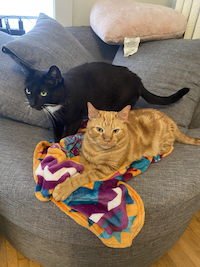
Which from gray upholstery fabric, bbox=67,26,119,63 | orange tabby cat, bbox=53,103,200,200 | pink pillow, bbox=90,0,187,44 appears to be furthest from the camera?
gray upholstery fabric, bbox=67,26,119,63

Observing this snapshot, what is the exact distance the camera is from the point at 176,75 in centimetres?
137

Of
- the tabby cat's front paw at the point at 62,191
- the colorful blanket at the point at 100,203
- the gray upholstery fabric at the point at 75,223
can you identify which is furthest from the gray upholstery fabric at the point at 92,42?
the tabby cat's front paw at the point at 62,191

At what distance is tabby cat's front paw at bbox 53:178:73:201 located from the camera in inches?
30.3

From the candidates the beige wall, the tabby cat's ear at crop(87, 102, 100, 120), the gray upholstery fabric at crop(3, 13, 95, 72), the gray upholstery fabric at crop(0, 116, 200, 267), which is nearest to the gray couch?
the gray upholstery fabric at crop(0, 116, 200, 267)

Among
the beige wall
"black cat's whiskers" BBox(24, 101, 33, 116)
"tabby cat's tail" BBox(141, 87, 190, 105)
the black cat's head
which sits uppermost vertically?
the beige wall

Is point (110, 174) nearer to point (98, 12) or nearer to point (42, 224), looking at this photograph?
point (42, 224)

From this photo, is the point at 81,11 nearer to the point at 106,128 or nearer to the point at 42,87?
the point at 42,87

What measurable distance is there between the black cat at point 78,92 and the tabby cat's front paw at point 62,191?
0.40 metres

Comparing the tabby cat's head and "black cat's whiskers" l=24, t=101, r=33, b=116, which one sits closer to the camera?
the tabby cat's head

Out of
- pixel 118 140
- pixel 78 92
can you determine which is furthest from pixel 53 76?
pixel 118 140

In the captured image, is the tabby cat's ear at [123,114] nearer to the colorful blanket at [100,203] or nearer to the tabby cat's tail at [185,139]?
the colorful blanket at [100,203]

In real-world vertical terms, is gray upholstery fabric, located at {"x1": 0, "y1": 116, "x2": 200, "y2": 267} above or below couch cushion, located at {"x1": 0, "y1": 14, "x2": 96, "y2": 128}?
below

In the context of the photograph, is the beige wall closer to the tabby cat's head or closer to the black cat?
the black cat

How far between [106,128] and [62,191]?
1.12ft
